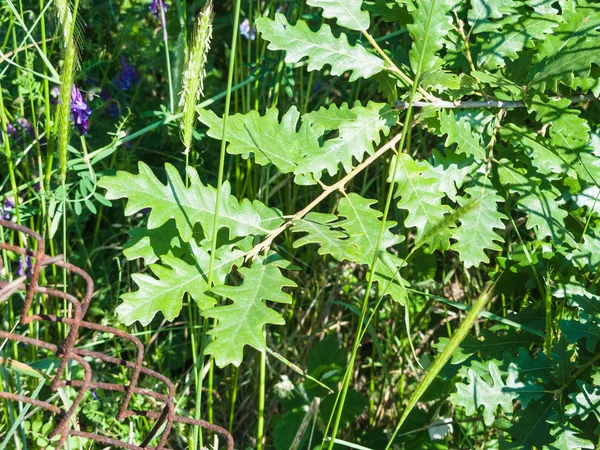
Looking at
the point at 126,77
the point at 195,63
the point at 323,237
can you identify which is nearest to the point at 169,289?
the point at 323,237

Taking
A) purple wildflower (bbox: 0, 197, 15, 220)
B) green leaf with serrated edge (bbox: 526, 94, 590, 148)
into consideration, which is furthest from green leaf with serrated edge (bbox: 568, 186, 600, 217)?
purple wildflower (bbox: 0, 197, 15, 220)

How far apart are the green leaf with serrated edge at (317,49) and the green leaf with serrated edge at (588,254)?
1.98ft

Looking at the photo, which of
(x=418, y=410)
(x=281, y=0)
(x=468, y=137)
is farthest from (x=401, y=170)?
(x=418, y=410)

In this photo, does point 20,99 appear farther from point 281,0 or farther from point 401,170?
point 401,170

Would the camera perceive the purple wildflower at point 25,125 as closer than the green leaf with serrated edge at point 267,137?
No

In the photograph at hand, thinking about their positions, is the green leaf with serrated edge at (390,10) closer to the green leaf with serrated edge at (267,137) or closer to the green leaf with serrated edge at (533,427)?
the green leaf with serrated edge at (267,137)

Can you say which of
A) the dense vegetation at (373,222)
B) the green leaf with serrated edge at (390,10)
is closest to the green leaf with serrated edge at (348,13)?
the dense vegetation at (373,222)

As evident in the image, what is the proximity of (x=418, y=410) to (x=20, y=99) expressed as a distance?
4.65 ft

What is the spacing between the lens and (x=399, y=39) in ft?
7.89

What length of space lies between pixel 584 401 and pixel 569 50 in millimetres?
756

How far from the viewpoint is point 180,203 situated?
149 centimetres

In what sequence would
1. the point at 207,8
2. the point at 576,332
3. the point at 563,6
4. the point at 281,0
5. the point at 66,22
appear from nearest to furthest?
the point at 207,8 < the point at 66,22 < the point at 576,332 < the point at 563,6 < the point at 281,0

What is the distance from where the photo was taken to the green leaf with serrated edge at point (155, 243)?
1.51 meters

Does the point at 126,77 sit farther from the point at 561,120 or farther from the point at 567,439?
the point at 567,439
